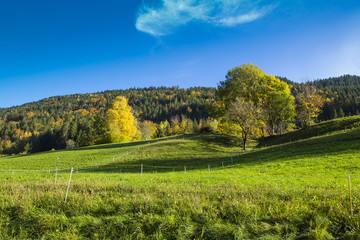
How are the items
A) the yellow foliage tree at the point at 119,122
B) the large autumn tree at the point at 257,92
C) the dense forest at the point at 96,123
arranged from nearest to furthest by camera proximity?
the large autumn tree at the point at 257,92, the yellow foliage tree at the point at 119,122, the dense forest at the point at 96,123

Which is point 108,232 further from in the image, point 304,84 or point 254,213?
point 304,84

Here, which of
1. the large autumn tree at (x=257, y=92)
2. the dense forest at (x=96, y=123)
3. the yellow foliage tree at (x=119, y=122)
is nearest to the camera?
the large autumn tree at (x=257, y=92)

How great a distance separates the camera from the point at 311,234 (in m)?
5.21

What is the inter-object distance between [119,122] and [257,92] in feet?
142

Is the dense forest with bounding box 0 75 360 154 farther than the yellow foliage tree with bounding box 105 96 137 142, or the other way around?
the dense forest with bounding box 0 75 360 154

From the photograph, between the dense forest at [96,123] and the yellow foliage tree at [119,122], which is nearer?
the yellow foliage tree at [119,122]

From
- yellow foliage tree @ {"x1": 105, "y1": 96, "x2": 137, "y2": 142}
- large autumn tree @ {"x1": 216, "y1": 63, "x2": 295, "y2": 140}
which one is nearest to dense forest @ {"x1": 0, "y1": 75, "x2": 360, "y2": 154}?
large autumn tree @ {"x1": 216, "y1": 63, "x2": 295, "y2": 140}

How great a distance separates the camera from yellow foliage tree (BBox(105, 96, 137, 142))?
60.4m

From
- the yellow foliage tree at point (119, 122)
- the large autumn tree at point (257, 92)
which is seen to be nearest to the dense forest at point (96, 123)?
the large autumn tree at point (257, 92)

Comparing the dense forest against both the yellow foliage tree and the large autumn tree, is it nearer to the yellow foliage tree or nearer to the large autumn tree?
the large autumn tree

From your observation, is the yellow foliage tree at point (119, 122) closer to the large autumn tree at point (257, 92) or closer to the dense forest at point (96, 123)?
the dense forest at point (96, 123)

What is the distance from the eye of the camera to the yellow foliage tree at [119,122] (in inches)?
2377

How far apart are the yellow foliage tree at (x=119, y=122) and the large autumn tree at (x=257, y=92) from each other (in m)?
32.3

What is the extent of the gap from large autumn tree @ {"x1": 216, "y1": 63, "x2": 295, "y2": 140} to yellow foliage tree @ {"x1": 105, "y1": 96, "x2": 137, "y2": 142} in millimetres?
32293
